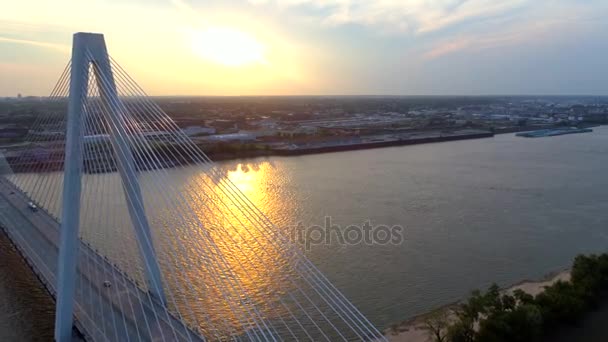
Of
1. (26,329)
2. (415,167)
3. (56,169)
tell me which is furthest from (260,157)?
(26,329)

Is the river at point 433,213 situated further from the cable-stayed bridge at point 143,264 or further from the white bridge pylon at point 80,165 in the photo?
the white bridge pylon at point 80,165

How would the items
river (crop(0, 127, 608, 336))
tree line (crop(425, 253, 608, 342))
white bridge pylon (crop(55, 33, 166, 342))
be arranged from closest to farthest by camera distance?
white bridge pylon (crop(55, 33, 166, 342)) < tree line (crop(425, 253, 608, 342)) < river (crop(0, 127, 608, 336))

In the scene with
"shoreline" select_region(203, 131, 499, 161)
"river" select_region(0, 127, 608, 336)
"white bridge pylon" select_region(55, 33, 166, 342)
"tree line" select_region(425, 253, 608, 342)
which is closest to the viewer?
"white bridge pylon" select_region(55, 33, 166, 342)

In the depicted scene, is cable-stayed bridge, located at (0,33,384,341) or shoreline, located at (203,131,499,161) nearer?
cable-stayed bridge, located at (0,33,384,341)

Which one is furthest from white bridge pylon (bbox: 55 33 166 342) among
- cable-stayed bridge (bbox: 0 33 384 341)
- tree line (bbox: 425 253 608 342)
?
tree line (bbox: 425 253 608 342)

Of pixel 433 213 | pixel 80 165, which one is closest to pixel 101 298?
pixel 80 165

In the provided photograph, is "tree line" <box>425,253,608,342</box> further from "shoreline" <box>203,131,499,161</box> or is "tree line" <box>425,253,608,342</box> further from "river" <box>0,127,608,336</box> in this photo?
"shoreline" <box>203,131,499,161</box>

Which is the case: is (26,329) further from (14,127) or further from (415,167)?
(14,127)
